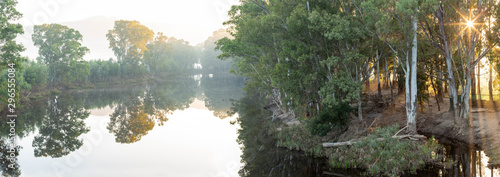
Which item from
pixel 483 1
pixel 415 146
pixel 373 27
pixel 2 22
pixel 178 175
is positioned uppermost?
pixel 2 22

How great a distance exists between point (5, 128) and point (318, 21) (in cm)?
3384

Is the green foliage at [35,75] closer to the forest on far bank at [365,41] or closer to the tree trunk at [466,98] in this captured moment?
the forest on far bank at [365,41]

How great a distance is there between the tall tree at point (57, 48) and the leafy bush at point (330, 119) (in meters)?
75.8

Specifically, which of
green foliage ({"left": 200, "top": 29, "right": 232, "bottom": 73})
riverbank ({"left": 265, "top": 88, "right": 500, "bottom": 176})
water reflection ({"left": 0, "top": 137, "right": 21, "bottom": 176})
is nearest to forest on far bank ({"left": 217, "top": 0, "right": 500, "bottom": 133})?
riverbank ({"left": 265, "top": 88, "right": 500, "bottom": 176})

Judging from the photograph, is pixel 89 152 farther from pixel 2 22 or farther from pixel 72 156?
pixel 2 22

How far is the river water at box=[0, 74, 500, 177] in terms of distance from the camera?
66.6 ft

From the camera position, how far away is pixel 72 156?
25078mm

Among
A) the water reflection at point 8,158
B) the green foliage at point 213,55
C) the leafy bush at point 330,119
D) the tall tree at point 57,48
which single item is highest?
the green foliage at point 213,55

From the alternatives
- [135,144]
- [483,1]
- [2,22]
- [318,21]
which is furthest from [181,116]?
[483,1]

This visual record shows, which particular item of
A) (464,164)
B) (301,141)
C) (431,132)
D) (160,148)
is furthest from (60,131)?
(464,164)

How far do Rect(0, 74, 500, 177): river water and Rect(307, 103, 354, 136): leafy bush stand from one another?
2082 mm

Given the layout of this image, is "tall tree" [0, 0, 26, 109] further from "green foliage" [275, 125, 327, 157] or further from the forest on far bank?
"green foliage" [275, 125, 327, 157]

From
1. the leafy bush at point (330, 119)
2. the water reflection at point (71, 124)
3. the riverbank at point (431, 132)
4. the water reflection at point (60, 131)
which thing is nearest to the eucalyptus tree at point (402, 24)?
the riverbank at point (431, 132)

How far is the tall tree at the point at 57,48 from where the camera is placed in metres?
79.8
